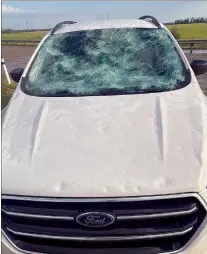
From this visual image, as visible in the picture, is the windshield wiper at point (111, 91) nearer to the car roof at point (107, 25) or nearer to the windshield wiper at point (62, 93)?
the windshield wiper at point (62, 93)

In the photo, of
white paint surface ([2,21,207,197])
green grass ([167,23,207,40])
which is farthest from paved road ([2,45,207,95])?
green grass ([167,23,207,40])

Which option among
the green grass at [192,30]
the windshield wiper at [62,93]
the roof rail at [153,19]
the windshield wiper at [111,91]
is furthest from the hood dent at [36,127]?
the green grass at [192,30]

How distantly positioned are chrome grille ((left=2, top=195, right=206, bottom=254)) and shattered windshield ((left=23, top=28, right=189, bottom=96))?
1279 mm

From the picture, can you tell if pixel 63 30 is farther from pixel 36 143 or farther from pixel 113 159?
pixel 113 159

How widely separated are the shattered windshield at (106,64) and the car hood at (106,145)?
217 mm

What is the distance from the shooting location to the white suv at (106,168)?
7.54 feet

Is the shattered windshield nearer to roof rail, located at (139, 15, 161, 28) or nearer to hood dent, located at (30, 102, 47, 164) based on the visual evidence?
roof rail, located at (139, 15, 161, 28)

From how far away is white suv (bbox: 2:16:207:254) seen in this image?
2299 mm

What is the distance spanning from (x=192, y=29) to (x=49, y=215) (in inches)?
1014

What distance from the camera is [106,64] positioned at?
12.9ft

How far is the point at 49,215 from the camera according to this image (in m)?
2.33

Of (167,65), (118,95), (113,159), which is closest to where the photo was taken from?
(113,159)

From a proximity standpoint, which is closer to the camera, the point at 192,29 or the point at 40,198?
the point at 40,198

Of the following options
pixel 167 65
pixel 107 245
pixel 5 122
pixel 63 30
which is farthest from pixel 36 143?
pixel 63 30
